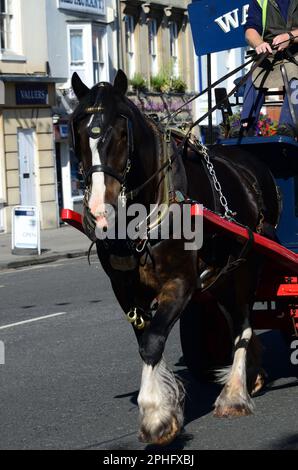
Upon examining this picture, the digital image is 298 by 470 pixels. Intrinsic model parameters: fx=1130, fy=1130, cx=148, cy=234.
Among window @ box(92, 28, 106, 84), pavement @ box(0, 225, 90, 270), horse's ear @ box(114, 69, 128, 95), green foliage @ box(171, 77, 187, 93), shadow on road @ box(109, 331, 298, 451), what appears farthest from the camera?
green foliage @ box(171, 77, 187, 93)

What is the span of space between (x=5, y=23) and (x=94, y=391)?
21.7 metres

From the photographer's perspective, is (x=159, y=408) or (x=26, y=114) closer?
(x=159, y=408)

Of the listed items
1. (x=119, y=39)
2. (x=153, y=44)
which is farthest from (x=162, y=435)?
(x=153, y=44)

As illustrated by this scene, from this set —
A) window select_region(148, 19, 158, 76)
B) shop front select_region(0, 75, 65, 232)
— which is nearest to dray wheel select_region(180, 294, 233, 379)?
shop front select_region(0, 75, 65, 232)

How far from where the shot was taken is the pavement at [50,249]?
2119cm

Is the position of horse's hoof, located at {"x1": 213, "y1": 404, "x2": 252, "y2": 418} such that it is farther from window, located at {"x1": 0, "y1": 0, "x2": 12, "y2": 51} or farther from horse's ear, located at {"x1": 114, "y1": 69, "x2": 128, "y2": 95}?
window, located at {"x1": 0, "y1": 0, "x2": 12, "y2": 51}

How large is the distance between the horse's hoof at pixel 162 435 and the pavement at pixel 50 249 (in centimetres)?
1426

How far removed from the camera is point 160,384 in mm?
6480

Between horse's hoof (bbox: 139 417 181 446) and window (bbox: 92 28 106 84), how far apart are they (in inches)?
1047

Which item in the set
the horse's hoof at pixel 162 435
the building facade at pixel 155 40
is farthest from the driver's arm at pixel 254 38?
the building facade at pixel 155 40

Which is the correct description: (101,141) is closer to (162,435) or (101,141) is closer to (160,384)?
(160,384)

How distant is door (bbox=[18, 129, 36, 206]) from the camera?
94.6 feet

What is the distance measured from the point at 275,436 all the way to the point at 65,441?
1274 mm

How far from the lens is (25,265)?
2102cm
